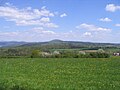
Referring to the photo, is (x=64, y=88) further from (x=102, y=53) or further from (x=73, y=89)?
(x=102, y=53)

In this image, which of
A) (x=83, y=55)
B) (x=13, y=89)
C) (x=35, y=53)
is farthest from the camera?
(x=35, y=53)

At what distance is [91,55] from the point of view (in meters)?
61.6

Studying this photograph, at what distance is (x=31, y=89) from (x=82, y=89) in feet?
7.41

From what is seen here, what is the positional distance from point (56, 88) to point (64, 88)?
36cm

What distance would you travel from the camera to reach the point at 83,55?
6053 centimetres

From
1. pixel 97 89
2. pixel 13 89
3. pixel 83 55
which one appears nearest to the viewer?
pixel 13 89

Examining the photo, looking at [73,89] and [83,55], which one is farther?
[83,55]

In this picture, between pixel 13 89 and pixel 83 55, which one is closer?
pixel 13 89

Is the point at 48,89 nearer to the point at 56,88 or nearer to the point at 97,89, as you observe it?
the point at 56,88

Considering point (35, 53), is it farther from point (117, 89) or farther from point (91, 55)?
point (117, 89)

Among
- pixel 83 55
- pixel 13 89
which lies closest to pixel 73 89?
pixel 13 89

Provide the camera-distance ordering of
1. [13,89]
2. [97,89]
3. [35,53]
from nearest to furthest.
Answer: [13,89] → [97,89] → [35,53]

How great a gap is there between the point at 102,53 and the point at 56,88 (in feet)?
159

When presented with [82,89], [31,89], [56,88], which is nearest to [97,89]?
[82,89]
